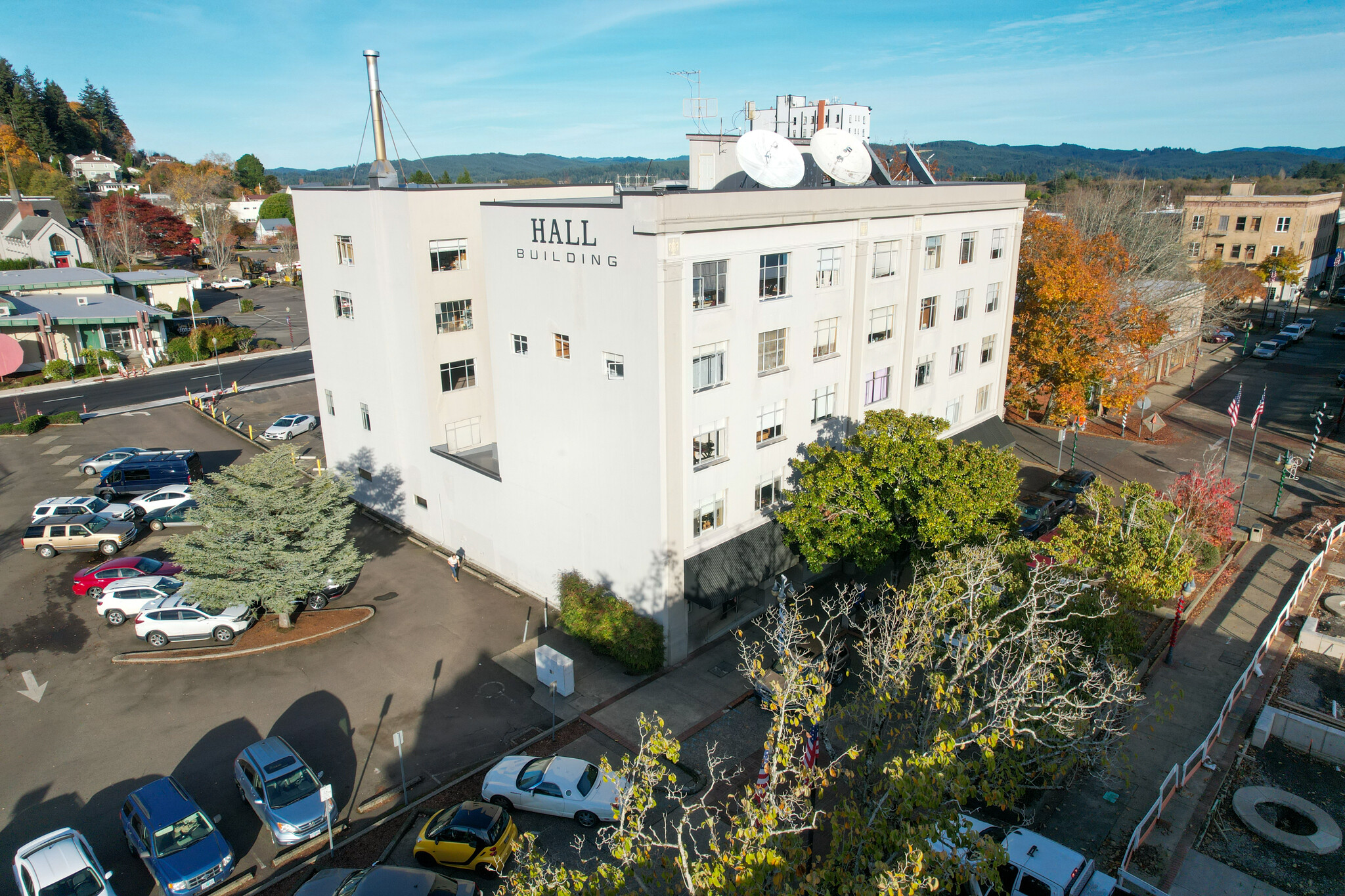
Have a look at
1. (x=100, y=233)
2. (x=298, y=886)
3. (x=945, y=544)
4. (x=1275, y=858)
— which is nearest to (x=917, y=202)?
(x=945, y=544)

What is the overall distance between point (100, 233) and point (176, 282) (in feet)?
91.0

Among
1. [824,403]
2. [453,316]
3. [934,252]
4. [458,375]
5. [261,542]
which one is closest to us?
[261,542]

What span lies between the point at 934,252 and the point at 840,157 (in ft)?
20.6

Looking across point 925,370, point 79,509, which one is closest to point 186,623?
point 79,509

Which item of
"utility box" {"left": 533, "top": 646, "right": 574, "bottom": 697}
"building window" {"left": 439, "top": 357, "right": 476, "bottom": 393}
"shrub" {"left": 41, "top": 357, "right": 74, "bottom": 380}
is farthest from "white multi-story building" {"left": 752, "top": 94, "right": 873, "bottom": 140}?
"shrub" {"left": 41, "top": 357, "right": 74, "bottom": 380}

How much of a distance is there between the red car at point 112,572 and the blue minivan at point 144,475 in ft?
28.4

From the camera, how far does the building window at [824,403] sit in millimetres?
29625

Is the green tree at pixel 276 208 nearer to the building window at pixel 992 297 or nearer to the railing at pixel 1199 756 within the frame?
the building window at pixel 992 297

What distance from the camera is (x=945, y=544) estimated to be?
2470cm

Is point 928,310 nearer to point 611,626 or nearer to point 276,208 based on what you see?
point 611,626

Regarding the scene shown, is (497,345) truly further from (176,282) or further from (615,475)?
(176,282)

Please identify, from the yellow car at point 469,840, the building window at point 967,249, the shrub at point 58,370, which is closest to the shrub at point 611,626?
the yellow car at point 469,840

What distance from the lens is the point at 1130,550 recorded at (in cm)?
2420

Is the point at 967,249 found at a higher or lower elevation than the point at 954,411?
higher
